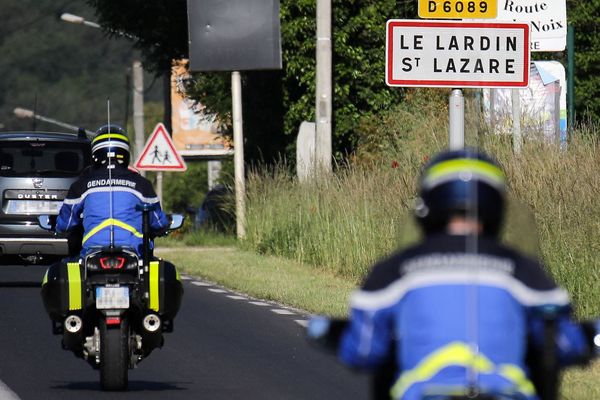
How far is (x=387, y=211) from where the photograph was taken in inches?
876

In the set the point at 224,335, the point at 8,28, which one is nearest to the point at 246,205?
the point at 224,335

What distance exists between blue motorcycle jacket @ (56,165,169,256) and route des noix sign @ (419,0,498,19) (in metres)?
3.76

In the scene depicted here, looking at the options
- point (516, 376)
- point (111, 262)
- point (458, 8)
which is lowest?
point (111, 262)

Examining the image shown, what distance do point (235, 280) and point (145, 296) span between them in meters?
11.0

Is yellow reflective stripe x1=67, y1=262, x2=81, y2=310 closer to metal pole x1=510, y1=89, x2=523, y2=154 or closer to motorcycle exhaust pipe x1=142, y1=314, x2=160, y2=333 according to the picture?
motorcycle exhaust pipe x1=142, y1=314, x2=160, y2=333

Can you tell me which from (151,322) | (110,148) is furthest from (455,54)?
(151,322)

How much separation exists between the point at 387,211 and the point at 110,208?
1111 cm

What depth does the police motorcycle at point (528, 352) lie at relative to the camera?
5.02 m

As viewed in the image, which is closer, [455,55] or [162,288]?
[162,288]

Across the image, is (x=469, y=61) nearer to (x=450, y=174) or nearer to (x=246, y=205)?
(x=450, y=174)

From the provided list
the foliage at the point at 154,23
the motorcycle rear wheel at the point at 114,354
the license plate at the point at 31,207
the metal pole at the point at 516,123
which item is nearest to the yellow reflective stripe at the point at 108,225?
the motorcycle rear wheel at the point at 114,354

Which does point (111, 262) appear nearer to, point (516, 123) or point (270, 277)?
point (516, 123)

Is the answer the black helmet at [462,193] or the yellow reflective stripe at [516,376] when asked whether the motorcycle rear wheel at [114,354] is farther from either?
the yellow reflective stripe at [516,376]

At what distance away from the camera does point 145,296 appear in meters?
11.3
